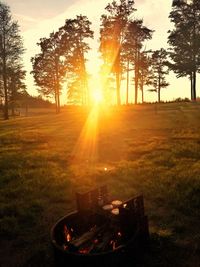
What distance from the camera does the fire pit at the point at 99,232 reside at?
4.80 m

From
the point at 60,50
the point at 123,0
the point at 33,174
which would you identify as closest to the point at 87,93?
the point at 60,50

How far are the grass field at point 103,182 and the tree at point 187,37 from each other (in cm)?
2882

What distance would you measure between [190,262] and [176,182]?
13.8ft

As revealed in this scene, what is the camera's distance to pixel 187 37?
147 feet

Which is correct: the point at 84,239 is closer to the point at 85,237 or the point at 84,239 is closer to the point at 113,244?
the point at 85,237

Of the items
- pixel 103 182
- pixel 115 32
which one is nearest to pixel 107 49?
pixel 115 32

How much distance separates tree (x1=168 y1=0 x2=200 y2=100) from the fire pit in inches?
1625

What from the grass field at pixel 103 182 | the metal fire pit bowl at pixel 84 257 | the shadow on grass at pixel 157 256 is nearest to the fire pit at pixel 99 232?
the metal fire pit bowl at pixel 84 257

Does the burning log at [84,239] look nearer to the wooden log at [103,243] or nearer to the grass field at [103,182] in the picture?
the wooden log at [103,243]

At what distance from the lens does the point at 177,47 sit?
152ft

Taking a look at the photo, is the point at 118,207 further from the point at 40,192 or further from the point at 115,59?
the point at 115,59

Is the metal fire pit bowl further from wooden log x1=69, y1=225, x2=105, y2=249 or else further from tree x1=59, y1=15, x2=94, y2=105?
tree x1=59, y1=15, x2=94, y2=105

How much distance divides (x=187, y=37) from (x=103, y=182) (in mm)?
39310

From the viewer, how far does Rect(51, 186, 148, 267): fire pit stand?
15.7 feet
